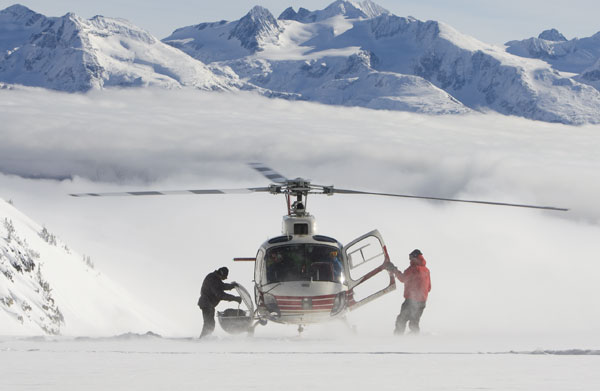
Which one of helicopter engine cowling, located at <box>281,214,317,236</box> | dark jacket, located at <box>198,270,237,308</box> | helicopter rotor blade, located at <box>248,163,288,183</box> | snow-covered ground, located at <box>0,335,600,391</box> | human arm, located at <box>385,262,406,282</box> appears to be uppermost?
helicopter rotor blade, located at <box>248,163,288,183</box>

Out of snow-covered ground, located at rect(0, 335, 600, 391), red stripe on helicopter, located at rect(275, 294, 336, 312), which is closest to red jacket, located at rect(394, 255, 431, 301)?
red stripe on helicopter, located at rect(275, 294, 336, 312)

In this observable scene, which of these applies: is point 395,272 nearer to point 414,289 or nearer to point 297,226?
point 414,289

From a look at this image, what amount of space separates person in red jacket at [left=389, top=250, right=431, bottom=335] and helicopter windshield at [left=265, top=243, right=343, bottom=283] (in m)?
1.68

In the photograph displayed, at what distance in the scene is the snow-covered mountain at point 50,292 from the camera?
102 feet

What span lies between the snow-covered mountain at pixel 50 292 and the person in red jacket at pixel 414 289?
1293 centimetres

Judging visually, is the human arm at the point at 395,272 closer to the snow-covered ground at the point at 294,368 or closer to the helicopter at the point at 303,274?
the helicopter at the point at 303,274

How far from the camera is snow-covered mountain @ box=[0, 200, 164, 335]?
31.1 metres

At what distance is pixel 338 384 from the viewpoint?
30.9 ft

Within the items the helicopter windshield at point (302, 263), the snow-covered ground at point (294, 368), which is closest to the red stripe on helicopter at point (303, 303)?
the helicopter windshield at point (302, 263)

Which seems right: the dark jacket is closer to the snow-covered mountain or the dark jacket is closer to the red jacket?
the red jacket

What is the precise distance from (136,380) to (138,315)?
38.4m

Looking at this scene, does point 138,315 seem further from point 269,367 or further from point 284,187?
point 269,367

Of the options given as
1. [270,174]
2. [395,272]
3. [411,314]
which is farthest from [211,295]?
[411,314]

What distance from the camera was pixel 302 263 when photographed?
2016 centimetres
